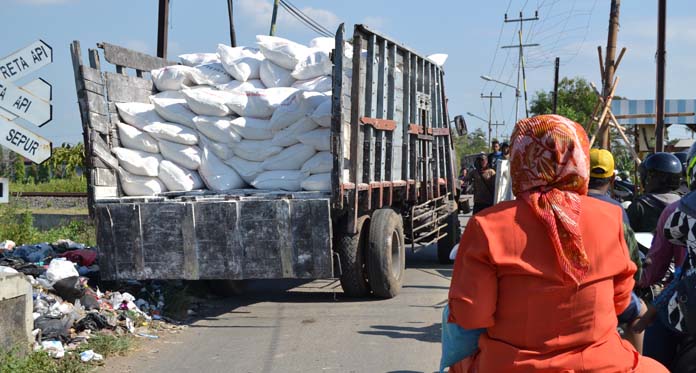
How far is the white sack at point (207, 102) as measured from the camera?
28.0ft

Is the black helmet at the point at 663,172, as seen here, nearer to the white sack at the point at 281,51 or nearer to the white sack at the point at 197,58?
the white sack at the point at 281,51

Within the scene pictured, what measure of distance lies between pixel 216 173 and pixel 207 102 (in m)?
0.75

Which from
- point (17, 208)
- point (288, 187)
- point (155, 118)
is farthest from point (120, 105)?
point (17, 208)

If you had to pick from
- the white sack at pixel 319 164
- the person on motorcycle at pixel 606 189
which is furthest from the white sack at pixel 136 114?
the person on motorcycle at pixel 606 189

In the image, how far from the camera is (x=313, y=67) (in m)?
9.05

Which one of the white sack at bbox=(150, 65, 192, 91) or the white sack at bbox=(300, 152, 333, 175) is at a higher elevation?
the white sack at bbox=(150, 65, 192, 91)

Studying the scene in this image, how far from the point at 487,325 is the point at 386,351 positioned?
14.5ft

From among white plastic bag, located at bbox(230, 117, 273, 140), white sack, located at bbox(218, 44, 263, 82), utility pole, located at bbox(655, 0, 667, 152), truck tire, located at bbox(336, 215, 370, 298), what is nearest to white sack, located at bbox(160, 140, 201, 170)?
white plastic bag, located at bbox(230, 117, 273, 140)

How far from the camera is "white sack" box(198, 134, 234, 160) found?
8.65 m

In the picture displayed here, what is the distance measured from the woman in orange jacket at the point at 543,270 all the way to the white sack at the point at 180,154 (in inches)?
258

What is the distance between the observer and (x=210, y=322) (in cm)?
805

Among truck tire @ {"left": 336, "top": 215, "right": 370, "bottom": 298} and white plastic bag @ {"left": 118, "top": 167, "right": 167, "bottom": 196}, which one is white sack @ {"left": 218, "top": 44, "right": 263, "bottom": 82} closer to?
white plastic bag @ {"left": 118, "top": 167, "right": 167, "bottom": 196}

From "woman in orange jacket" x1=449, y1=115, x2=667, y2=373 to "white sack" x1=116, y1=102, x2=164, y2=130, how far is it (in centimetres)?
676

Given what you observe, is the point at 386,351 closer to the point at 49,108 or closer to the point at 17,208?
the point at 49,108
